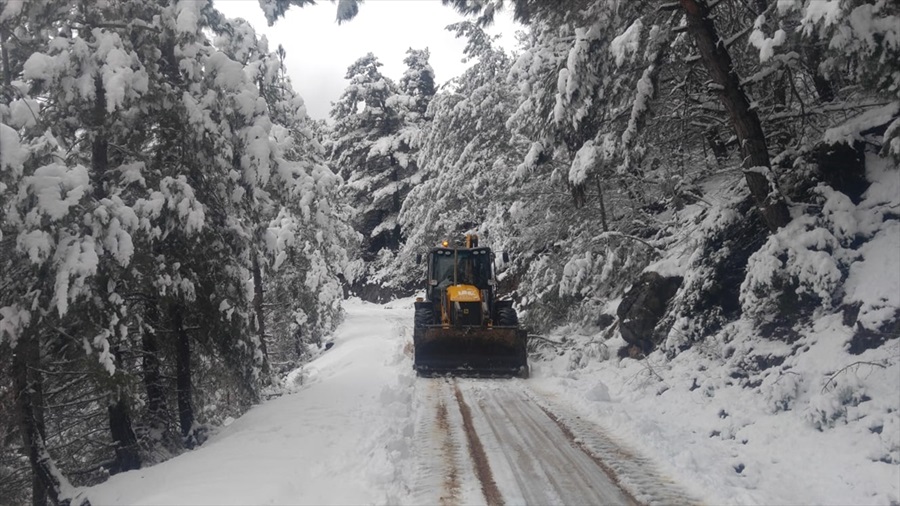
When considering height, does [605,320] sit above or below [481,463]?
above

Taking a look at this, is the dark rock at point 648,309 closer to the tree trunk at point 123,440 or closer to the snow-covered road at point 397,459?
the snow-covered road at point 397,459

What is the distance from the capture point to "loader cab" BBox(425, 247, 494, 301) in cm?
1440

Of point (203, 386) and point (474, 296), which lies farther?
point (474, 296)

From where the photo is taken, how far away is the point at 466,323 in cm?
1324

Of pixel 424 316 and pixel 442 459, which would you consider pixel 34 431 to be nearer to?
pixel 442 459

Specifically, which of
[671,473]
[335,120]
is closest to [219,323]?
[671,473]

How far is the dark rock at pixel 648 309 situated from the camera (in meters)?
10.6

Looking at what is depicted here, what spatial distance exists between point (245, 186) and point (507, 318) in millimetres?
6811

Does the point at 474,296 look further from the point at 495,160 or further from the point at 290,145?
the point at 495,160

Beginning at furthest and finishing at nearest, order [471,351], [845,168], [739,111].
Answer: [471,351], [739,111], [845,168]

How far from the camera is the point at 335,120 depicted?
39.4 m

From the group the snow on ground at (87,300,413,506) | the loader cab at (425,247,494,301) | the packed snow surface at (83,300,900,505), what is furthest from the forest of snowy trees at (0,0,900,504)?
the loader cab at (425,247,494,301)

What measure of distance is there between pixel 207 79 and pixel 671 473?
8273 millimetres

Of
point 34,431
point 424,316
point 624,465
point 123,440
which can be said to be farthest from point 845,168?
point 34,431
